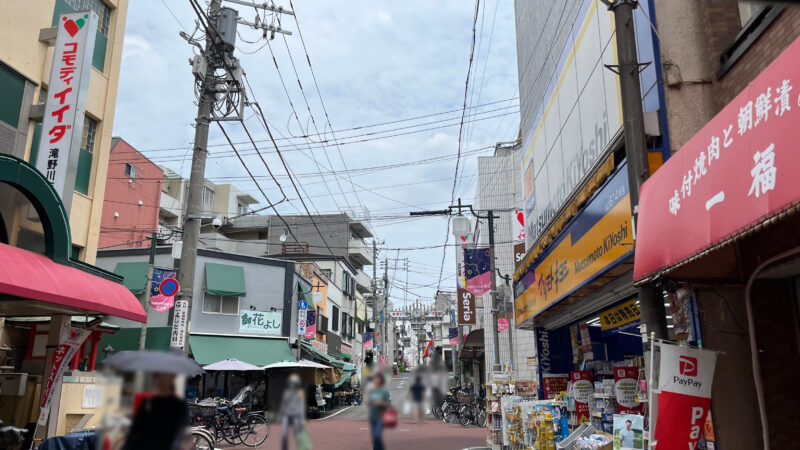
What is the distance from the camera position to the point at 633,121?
19.8ft

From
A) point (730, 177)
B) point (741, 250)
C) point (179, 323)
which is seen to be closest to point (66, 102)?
point (179, 323)

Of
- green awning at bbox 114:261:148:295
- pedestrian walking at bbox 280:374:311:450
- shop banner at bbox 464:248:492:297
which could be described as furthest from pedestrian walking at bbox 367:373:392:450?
shop banner at bbox 464:248:492:297

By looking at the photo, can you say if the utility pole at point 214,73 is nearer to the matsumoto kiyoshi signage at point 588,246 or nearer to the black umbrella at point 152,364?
the black umbrella at point 152,364

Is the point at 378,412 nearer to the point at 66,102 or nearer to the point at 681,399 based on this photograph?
the point at 681,399

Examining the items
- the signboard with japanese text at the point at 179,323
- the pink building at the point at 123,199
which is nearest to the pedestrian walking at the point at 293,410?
the signboard with japanese text at the point at 179,323

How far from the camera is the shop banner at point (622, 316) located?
29.0ft

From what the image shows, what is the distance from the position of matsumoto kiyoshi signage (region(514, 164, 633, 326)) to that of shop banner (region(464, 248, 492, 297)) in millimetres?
4763

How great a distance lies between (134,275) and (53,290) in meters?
10.6

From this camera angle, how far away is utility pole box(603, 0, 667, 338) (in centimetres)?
596

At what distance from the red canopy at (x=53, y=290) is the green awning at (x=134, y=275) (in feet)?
17.7

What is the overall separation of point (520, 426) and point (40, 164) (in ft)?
35.4

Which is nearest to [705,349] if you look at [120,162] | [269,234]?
[120,162]

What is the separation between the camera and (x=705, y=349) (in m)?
5.83

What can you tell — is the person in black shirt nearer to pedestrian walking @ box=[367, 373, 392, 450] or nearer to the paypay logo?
pedestrian walking @ box=[367, 373, 392, 450]
